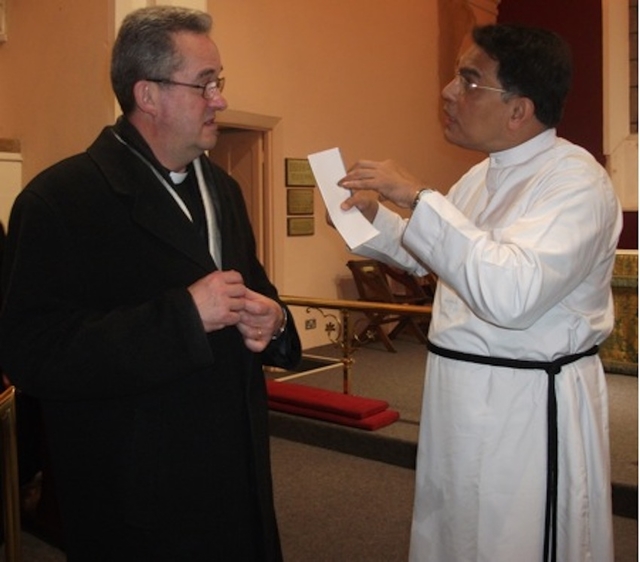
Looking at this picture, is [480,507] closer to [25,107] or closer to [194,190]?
[194,190]

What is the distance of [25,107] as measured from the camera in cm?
514

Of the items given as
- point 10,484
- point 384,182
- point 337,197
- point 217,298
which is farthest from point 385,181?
point 10,484

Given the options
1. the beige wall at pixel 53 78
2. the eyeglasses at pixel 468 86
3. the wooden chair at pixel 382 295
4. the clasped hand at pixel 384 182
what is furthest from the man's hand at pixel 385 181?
the wooden chair at pixel 382 295

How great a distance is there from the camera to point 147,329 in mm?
1559

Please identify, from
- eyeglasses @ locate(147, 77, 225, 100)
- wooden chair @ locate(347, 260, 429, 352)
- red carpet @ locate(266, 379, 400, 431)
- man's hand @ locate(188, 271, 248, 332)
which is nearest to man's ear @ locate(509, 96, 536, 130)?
eyeglasses @ locate(147, 77, 225, 100)

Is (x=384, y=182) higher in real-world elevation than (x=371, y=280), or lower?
higher

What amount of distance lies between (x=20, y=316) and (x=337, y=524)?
8.56 feet

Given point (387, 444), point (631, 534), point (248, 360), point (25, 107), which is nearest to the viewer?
point (248, 360)

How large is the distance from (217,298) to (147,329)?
5.9 inches

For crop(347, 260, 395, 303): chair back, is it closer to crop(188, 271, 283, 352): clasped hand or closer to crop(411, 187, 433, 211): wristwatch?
crop(411, 187, 433, 211): wristwatch

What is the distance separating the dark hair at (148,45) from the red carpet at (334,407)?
3468mm

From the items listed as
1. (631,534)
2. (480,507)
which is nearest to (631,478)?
(631,534)

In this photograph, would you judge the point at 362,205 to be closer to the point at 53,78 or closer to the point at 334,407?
the point at 334,407

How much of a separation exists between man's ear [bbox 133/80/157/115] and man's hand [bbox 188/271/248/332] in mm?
428
